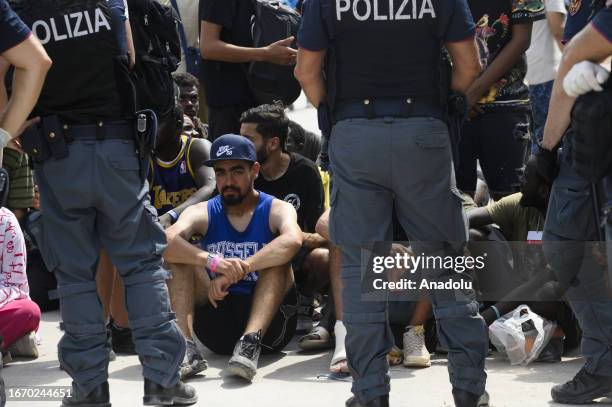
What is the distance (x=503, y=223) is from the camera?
21.4 ft

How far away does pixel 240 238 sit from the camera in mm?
6211

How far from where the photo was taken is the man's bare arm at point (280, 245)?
5.94 metres

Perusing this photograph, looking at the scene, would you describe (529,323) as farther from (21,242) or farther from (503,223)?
(21,242)

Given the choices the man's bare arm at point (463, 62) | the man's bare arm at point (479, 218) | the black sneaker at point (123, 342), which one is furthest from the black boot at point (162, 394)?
the man's bare arm at point (479, 218)

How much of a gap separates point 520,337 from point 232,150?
176cm

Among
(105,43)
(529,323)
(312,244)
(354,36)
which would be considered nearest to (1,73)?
(105,43)

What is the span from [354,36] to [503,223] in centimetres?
223

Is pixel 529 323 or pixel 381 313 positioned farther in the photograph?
pixel 529 323

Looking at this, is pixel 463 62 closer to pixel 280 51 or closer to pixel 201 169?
pixel 280 51

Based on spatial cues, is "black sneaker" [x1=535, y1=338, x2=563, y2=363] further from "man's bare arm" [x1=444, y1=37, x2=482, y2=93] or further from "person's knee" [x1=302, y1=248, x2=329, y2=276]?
"man's bare arm" [x1=444, y1=37, x2=482, y2=93]

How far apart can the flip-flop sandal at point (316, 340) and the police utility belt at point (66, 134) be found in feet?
5.59

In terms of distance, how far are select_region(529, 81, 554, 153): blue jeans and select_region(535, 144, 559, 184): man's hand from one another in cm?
173

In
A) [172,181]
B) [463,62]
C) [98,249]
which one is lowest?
[172,181]

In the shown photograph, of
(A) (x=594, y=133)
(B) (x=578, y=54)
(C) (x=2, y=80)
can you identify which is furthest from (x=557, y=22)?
(C) (x=2, y=80)
